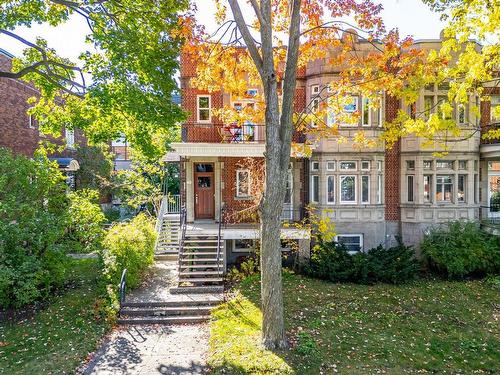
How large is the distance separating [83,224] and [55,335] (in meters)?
3.88

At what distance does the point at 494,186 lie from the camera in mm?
15398

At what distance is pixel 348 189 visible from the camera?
14.5 meters

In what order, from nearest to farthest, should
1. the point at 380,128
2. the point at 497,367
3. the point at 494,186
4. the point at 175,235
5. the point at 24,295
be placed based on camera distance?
the point at 497,367 → the point at 24,295 → the point at 380,128 → the point at 494,186 → the point at 175,235

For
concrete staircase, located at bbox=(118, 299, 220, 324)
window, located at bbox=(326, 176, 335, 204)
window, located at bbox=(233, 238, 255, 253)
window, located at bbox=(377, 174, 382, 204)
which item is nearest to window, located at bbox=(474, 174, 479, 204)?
window, located at bbox=(377, 174, 382, 204)

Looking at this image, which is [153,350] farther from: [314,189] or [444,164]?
[444,164]

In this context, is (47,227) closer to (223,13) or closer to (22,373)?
(22,373)

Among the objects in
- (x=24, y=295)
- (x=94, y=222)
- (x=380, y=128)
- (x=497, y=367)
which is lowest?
(x=497, y=367)

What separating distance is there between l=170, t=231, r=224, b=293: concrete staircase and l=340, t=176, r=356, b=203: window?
5.71 metres

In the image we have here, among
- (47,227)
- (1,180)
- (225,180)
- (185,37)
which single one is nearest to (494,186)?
(225,180)

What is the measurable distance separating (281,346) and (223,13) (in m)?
9.07

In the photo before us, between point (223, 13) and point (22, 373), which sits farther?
point (223, 13)

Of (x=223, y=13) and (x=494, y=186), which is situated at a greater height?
(x=223, y=13)

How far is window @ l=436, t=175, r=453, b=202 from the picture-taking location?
47.3ft

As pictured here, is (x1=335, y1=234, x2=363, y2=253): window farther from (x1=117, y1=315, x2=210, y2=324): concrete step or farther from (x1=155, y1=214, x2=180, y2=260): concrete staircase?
(x1=155, y1=214, x2=180, y2=260): concrete staircase
